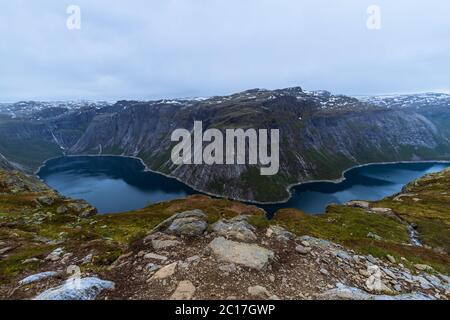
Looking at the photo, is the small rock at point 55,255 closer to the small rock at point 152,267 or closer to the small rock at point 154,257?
the small rock at point 154,257

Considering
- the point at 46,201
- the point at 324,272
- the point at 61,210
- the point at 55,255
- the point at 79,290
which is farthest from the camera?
the point at 46,201

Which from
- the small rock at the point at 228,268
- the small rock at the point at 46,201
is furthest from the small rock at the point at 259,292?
the small rock at the point at 46,201

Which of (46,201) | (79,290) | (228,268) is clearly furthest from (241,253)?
(46,201)

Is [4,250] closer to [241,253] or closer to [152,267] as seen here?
[152,267]

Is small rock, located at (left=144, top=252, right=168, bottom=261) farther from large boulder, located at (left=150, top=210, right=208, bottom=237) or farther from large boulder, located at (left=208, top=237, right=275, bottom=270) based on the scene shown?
large boulder, located at (left=150, top=210, right=208, bottom=237)

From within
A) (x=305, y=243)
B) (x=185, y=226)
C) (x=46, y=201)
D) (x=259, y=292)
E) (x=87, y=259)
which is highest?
(x=185, y=226)

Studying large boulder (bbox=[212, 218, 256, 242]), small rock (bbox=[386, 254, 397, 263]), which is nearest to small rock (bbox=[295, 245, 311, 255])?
large boulder (bbox=[212, 218, 256, 242])
